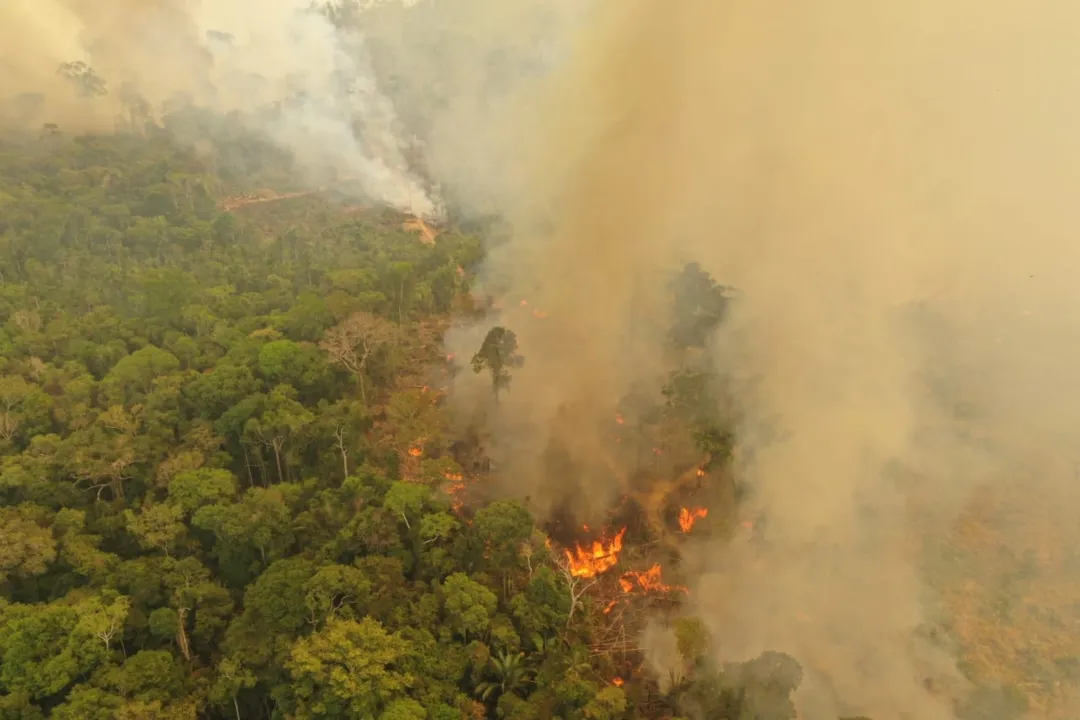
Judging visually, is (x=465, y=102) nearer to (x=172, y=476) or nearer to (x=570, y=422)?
(x=570, y=422)

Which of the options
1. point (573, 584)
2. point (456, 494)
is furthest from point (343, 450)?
point (573, 584)

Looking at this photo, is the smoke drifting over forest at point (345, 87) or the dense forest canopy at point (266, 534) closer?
the dense forest canopy at point (266, 534)

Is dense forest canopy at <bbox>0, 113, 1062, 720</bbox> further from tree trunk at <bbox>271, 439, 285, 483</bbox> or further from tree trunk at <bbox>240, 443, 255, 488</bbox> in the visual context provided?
tree trunk at <bbox>240, 443, 255, 488</bbox>

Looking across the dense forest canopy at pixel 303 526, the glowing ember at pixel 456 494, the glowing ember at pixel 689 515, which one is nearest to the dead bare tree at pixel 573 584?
the dense forest canopy at pixel 303 526

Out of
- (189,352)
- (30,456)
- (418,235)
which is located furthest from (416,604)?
(418,235)

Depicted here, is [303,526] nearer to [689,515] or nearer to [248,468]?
[248,468]

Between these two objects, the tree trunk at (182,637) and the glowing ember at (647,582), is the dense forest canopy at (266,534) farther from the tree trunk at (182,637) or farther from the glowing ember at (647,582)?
the glowing ember at (647,582)
